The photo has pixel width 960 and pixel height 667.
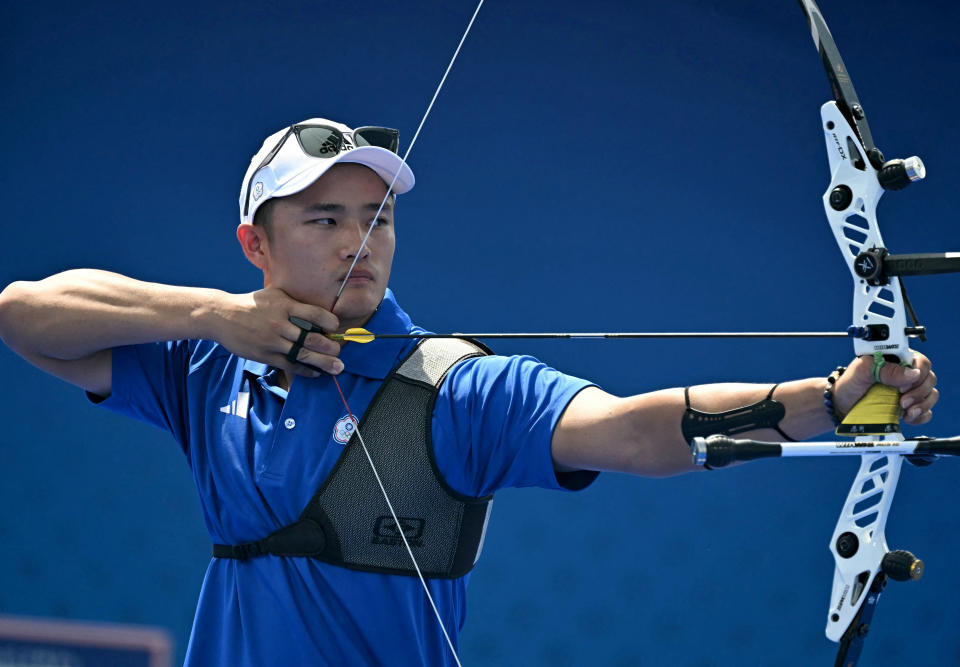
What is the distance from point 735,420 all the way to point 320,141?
0.77 m

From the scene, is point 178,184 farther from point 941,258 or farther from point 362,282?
point 941,258

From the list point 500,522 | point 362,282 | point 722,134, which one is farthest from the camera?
point 722,134

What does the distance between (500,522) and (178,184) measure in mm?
1263

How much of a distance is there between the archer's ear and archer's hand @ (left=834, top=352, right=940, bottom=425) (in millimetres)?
931

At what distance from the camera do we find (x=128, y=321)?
1.76 meters

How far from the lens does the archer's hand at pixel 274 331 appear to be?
1.69m

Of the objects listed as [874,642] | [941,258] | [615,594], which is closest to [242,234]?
[941,258]

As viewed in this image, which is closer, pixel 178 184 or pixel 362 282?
pixel 362 282

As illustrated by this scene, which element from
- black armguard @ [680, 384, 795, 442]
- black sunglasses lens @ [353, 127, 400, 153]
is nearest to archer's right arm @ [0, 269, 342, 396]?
black sunglasses lens @ [353, 127, 400, 153]

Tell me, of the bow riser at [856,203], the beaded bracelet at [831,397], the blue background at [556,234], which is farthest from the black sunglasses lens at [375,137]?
the blue background at [556,234]

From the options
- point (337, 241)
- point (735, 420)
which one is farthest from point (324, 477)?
point (735, 420)

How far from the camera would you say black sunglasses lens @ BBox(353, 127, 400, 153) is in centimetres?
179

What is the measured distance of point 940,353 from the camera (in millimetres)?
3416

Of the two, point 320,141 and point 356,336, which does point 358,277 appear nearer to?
point 356,336
